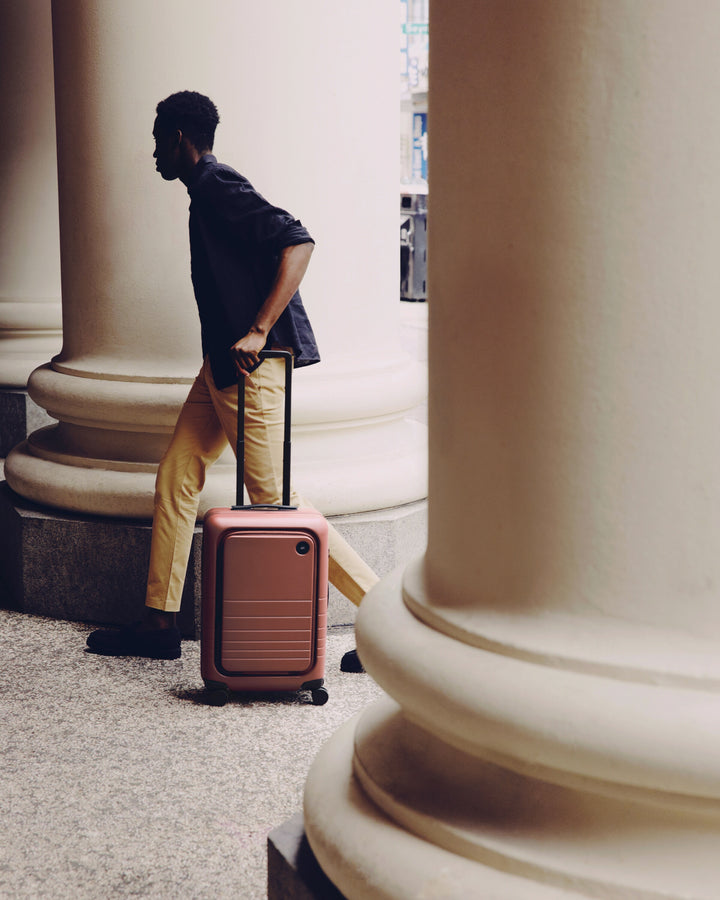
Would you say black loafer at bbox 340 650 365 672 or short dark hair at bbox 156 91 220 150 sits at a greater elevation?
short dark hair at bbox 156 91 220 150

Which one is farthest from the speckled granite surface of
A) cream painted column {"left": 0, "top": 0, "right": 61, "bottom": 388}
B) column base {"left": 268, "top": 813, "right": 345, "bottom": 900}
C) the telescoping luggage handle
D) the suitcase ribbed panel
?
cream painted column {"left": 0, "top": 0, "right": 61, "bottom": 388}

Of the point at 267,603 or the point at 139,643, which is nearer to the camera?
the point at 267,603

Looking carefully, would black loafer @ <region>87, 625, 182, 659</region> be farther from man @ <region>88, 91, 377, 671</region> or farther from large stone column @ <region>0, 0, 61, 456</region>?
large stone column @ <region>0, 0, 61, 456</region>

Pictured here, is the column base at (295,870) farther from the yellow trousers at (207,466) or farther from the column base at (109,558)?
the column base at (109,558)

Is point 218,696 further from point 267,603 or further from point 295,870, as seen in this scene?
point 295,870

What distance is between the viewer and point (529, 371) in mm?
1545

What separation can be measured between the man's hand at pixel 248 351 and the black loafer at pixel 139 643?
3.60 ft

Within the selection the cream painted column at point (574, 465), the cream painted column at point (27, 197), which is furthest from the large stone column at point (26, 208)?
the cream painted column at point (574, 465)

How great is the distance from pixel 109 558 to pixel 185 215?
146 cm

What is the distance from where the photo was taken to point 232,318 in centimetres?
446

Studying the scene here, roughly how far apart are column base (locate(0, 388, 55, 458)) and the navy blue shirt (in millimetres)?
3833

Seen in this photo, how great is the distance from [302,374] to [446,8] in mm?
3560

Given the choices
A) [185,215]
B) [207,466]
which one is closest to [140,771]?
[207,466]

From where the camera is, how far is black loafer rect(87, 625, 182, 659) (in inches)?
186
